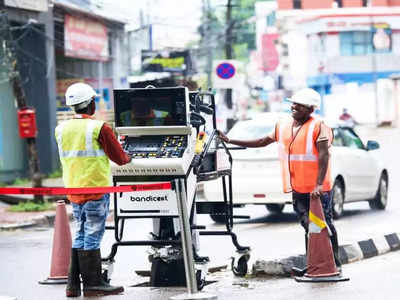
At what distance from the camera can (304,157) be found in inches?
419

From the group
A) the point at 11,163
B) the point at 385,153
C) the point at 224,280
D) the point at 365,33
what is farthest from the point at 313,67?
the point at 224,280

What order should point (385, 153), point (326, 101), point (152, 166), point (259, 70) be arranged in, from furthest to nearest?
point (259, 70), point (326, 101), point (385, 153), point (152, 166)

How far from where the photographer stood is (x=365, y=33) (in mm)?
81750

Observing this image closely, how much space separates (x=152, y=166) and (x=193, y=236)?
112 cm

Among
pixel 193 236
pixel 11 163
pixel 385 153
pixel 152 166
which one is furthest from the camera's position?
pixel 385 153

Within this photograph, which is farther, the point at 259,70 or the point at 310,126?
the point at 259,70

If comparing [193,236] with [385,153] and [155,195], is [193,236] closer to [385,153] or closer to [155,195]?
[155,195]

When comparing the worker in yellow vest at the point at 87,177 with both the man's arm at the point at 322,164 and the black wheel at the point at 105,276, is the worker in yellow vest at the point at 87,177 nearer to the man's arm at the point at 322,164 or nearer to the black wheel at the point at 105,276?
the black wheel at the point at 105,276

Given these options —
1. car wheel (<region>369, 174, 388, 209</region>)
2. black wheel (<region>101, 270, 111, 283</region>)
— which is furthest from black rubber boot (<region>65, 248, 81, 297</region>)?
car wheel (<region>369, 174, 388, 209</region>)

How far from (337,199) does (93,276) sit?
8.42 metres

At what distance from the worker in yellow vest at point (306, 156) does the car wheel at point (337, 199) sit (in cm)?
663

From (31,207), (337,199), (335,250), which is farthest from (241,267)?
(31,207)

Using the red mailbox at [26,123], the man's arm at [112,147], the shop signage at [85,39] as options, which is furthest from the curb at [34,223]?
the shop signage at [85,39]

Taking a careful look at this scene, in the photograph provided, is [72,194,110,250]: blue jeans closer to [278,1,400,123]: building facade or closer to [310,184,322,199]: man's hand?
[310,184,322,199]: man's hand
